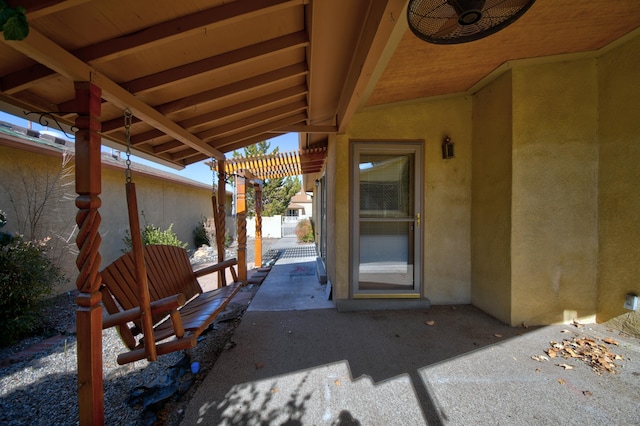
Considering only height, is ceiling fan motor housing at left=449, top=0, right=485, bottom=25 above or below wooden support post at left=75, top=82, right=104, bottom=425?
above

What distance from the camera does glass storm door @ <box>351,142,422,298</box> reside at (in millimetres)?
3574

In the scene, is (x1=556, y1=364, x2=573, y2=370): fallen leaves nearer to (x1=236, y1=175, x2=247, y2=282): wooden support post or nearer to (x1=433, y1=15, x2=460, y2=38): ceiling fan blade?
(x1=433, y1=15, x2=460, y2=38): ceiling fan blade

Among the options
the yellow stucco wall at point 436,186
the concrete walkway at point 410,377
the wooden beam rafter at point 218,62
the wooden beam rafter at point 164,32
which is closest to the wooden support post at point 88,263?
the wooden beam rafter at point 164,32

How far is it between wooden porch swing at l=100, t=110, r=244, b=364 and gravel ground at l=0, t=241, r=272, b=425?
1.03 ft

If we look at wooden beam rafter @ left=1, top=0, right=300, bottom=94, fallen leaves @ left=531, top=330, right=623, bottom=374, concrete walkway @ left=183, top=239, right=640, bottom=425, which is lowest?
concrete walkway @ left=183, top=239, right=640, bottom=425

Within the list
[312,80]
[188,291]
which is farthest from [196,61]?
[188,291]

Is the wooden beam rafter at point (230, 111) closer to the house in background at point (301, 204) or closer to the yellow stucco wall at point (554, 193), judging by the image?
the yellow stucco wall at point (554, 193)

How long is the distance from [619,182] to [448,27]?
2.63 metres

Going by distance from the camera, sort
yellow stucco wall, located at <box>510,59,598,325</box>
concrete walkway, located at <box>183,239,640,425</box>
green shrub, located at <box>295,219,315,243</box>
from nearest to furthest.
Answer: concrete walkway, located at <box>183,239,640,425</box>, yellow stucco wall, located at <box>510,59,598,325</box>, green shrub, located at <box>295,219,315,243</box>

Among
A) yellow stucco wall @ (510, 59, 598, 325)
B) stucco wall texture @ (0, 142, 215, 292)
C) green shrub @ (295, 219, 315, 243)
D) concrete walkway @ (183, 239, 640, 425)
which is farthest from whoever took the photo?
green shrub @ (295, 219, 315, 243)

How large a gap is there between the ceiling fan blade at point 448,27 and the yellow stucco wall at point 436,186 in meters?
1.89

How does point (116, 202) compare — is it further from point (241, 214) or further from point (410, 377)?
point (410, 377)

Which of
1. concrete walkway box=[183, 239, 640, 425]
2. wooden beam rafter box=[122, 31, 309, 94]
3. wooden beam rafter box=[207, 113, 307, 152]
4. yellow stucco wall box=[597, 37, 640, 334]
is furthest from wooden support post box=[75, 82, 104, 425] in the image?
yellow stucco wall box=[597, 37, 640, 334]

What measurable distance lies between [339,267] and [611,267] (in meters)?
2.93
